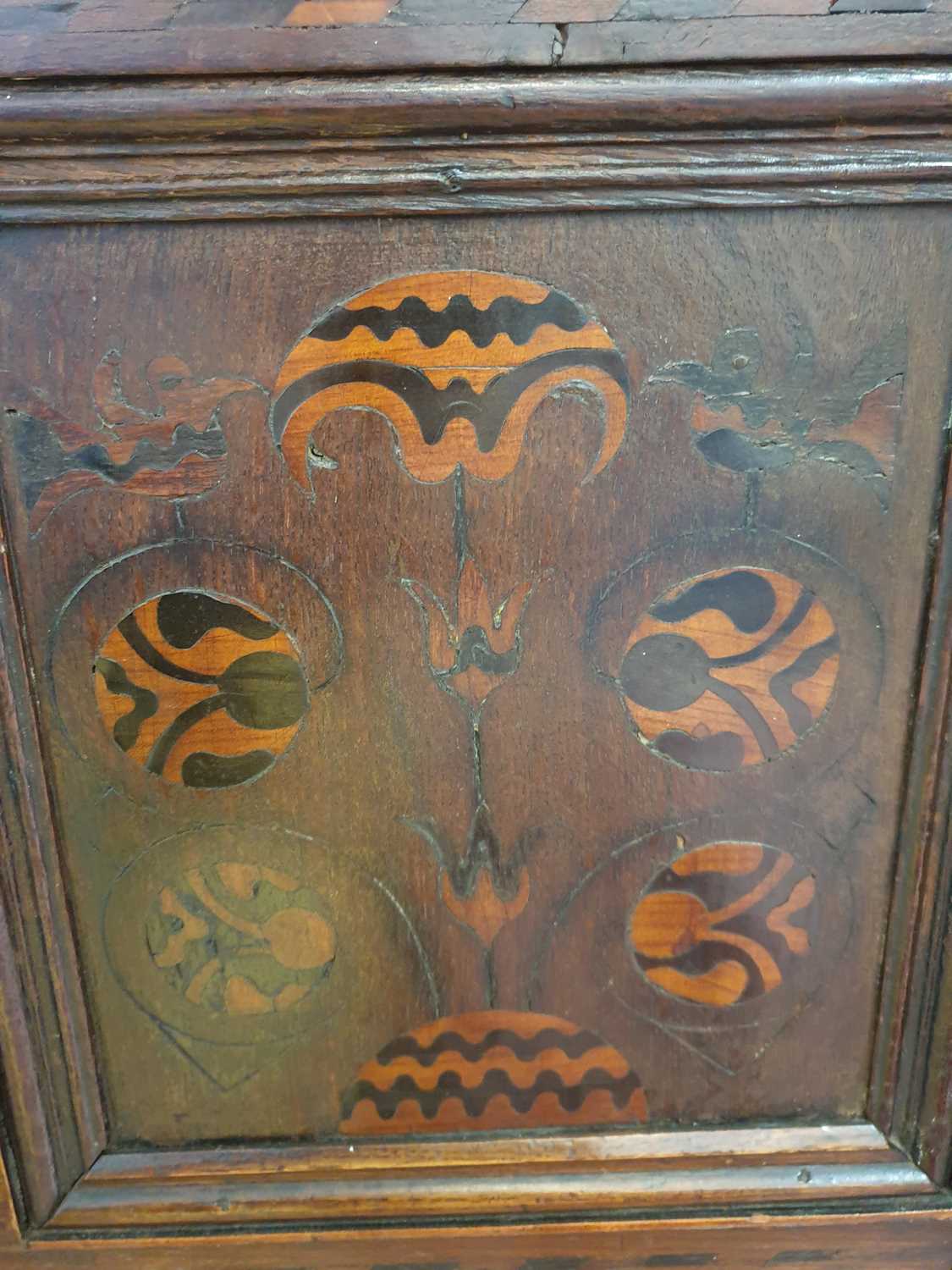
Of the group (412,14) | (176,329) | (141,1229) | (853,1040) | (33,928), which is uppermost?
(412,14)

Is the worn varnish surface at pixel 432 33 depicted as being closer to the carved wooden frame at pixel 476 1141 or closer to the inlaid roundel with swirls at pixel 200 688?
the carved wooden frame at pixel 476 1141

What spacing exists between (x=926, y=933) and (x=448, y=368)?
1.54 feet

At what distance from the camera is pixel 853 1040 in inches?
25.6

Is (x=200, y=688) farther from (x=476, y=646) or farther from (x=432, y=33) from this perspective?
(x=432, y=33)

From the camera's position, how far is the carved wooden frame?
1.56 feet

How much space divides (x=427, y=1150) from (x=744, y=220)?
629 millimetres

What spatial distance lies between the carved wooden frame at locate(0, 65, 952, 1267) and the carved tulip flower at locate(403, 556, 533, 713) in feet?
0.69

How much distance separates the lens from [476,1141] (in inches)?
26.2

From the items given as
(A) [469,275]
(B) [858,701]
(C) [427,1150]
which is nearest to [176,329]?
(A) [469,275]

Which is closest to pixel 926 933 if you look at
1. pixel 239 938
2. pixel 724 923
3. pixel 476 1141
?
pixel 724 923

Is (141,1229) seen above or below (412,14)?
below

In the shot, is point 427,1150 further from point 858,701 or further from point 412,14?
point 412,14

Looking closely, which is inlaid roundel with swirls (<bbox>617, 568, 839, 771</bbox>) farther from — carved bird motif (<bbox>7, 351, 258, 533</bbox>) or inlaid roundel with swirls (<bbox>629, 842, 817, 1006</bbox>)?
carved bird motif (<bbox>7, 351, 258, 533</bbox>)

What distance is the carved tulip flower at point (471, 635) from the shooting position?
0.57 metres
